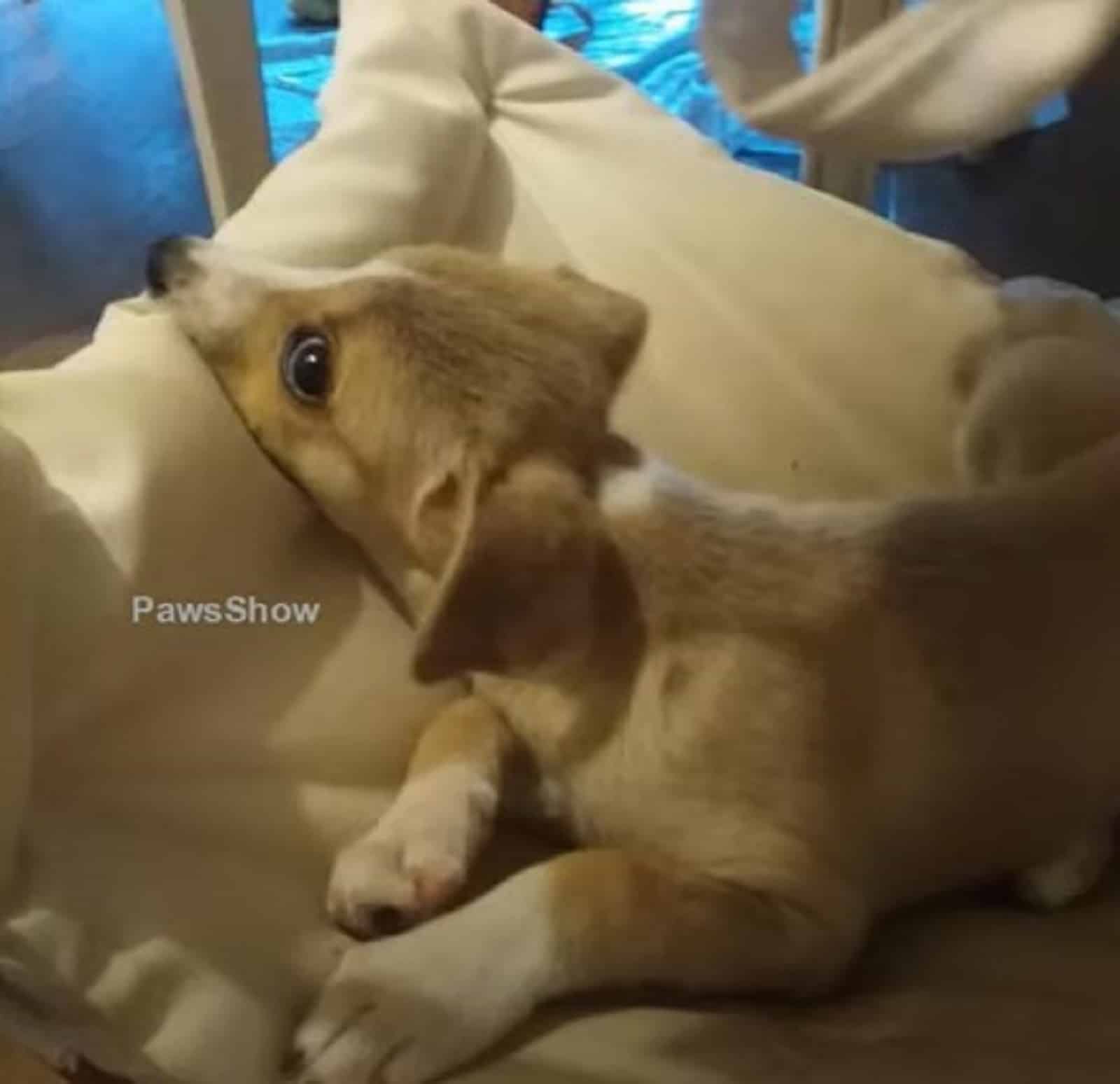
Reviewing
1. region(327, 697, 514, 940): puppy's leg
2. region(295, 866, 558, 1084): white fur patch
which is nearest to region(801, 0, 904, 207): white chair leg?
region(327, 697, 514, 940): puppy's leg

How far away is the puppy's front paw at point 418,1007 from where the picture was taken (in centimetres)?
98

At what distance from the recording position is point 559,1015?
1.03m

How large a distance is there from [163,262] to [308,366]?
0.14m

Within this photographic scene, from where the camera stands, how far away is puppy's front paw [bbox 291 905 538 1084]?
982 millimetres

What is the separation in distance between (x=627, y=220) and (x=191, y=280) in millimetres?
373

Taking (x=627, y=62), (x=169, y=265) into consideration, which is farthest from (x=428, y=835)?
(x=627, y=62)

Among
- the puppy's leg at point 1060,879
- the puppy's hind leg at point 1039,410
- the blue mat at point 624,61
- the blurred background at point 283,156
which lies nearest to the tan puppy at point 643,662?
the puppy's leg at point 1060,879

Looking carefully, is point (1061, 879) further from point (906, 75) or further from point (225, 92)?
point (225, 92)

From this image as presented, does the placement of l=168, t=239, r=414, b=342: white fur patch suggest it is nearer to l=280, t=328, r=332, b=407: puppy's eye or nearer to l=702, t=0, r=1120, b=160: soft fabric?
l=280, t=328, r=332, b=407: puppy's eye

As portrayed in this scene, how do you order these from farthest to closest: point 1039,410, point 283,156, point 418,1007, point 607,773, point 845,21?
point 283,156, point 845,21, point 1039,410, point 607,773, point 418,1007

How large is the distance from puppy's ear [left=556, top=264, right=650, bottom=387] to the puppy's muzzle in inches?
8.1

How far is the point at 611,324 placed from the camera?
114cm

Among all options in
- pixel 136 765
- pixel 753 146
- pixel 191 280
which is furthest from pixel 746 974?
pixel 753 146

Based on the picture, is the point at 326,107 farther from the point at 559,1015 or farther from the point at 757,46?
the point at 559,1015
